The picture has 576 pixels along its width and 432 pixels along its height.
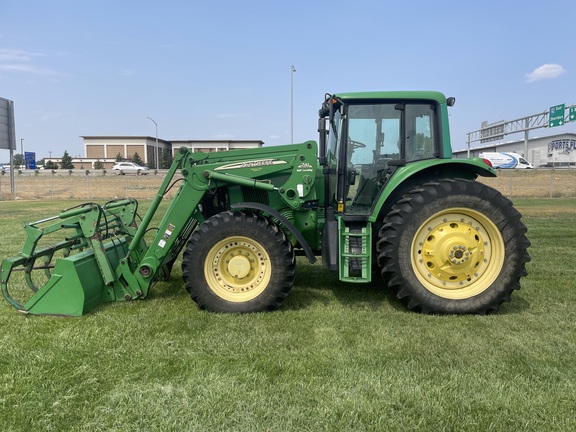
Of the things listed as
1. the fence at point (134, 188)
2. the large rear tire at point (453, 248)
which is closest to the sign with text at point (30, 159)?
the fence at point (134, 188)

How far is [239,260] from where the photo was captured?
14.4ft

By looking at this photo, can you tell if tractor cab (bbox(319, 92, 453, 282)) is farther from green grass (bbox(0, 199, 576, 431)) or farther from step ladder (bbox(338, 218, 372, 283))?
green grass (bbox(0, 199, 576, 431))

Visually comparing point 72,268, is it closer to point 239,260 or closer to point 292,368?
point 239,260

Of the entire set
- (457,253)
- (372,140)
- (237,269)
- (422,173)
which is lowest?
(237,269)

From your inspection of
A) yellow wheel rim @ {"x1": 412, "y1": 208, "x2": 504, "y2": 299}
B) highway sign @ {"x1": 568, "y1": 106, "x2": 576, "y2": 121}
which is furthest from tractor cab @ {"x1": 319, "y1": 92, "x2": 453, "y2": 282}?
highway sign @ {"x1": 568, "y1": 106, "x2": 576, "y2": 121}

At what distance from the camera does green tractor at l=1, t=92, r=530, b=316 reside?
4.20 m

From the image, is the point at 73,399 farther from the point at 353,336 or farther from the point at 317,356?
the point at 353,336

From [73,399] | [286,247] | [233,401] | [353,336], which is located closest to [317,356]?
[353,336]

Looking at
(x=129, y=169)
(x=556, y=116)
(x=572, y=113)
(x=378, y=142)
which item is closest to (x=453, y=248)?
(x=378, y=142)

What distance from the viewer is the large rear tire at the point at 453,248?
13.8ft

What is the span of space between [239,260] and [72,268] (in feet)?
5.45

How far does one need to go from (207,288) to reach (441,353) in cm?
236

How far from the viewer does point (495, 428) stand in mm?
2445

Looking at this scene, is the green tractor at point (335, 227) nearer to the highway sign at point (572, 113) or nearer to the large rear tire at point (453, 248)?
the large rear tire at point (453, 248)
